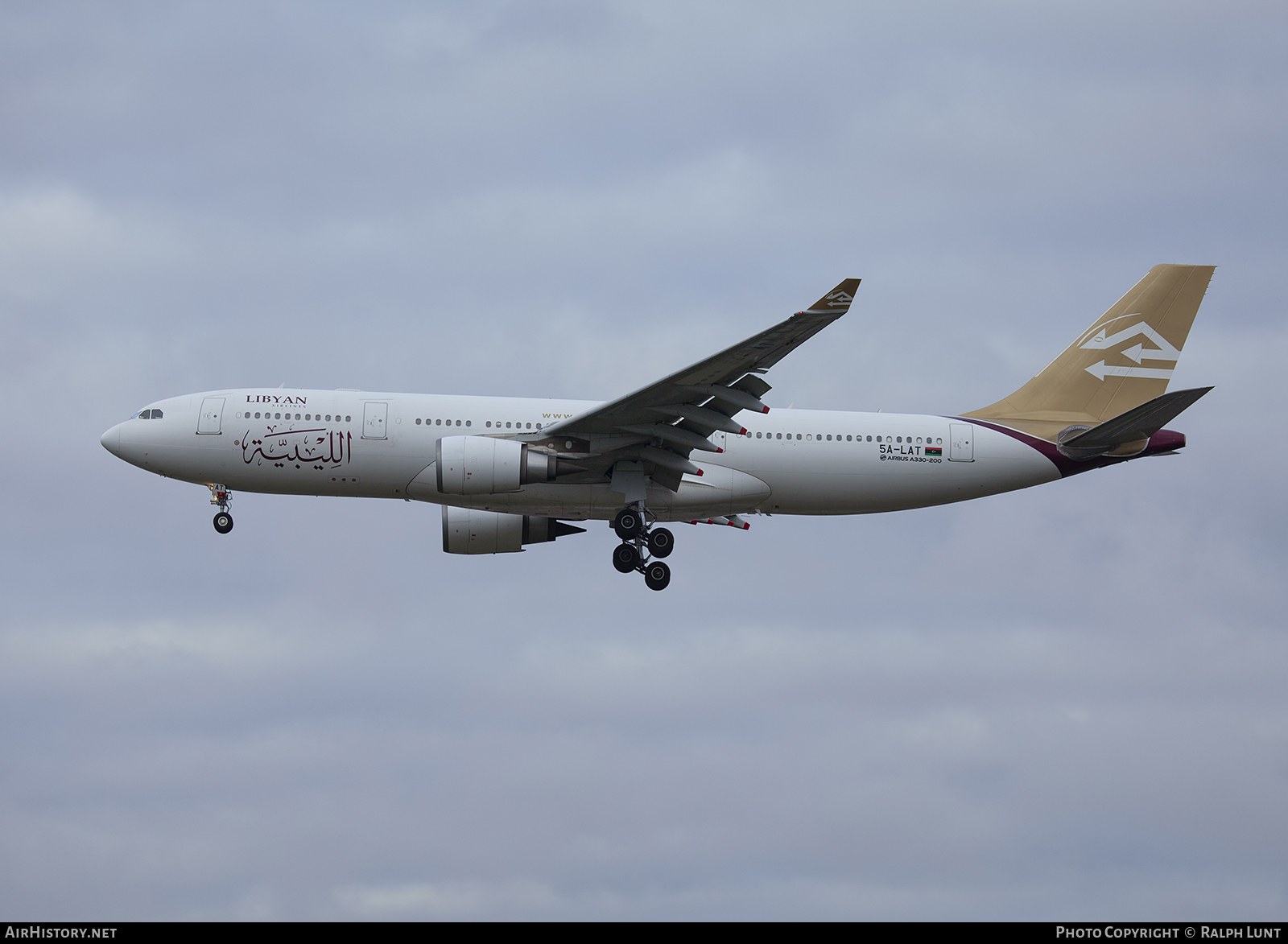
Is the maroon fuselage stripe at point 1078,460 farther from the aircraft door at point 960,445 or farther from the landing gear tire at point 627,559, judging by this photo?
the landing gear tire at point 627,559

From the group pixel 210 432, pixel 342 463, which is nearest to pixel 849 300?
pixel 342 463

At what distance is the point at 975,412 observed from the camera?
37.8 m

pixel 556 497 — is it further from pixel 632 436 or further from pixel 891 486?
pixel 891 486

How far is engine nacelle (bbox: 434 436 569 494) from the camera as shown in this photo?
32.7 metres

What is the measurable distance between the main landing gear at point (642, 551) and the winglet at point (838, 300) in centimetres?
923

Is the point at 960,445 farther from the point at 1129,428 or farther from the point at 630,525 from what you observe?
the point at 630,525

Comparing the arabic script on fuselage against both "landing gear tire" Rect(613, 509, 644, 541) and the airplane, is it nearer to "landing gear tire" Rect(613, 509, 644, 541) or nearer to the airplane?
the airplane

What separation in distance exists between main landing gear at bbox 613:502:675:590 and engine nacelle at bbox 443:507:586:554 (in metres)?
3.09

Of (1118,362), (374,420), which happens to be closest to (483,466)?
(374,420)

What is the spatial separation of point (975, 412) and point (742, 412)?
678 centimetres

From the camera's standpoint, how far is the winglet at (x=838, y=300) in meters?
27.2

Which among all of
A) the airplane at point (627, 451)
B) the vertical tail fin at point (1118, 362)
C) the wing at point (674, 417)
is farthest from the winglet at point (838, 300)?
the vertical tail fin at point (1118, 362)

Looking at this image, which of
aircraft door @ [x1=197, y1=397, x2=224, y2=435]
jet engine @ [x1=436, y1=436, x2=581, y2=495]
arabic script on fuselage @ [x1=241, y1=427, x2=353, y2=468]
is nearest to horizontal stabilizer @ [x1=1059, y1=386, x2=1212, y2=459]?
jet engine @ [x1=436, y1=436, x2=581, y2=495]

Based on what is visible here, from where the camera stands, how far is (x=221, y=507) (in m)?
36.0
